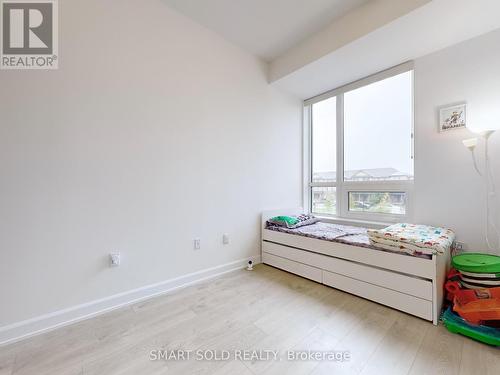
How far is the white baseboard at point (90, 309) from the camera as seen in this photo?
1386 mm

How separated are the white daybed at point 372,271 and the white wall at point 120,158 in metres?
0.67

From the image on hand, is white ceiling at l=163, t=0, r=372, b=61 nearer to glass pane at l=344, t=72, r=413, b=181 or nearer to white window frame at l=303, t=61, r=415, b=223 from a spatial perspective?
white window frame at l=303, t=61, r=415, b=223

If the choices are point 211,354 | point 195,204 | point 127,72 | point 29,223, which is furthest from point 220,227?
point 127,72

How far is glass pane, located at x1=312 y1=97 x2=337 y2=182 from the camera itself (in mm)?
3127

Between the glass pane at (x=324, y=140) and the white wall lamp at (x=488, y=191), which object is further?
the glass pane at (x=324, y=140)

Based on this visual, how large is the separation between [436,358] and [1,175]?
2.94m

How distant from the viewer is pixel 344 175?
3000mm

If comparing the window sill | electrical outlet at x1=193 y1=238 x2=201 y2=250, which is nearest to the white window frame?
the window sill

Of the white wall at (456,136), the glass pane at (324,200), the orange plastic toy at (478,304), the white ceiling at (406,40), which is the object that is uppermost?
the white ceiling at (406,40)

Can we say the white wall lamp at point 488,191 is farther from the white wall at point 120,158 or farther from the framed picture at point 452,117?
the white wall at point 120,158

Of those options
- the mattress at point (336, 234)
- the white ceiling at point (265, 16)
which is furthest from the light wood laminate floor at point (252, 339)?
the white ceiling at point (265, 16)

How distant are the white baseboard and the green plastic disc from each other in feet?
7.19

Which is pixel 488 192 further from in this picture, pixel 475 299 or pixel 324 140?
pixel 324 140

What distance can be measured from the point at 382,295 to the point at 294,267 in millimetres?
893
